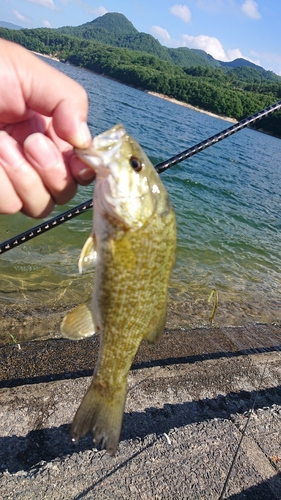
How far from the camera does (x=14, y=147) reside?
2066 millimetres

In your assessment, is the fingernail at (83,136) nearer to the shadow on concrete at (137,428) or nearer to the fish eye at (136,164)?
the fish eye at (136,164)

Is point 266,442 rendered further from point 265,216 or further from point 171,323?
point 265,216

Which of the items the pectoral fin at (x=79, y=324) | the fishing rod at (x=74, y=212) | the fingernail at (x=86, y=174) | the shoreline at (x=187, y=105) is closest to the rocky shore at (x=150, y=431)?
the pectoral fin at (x=79, y=324)

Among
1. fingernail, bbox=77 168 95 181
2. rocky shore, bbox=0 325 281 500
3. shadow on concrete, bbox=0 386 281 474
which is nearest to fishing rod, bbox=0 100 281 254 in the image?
fingernail, bbox=77 168 95 181

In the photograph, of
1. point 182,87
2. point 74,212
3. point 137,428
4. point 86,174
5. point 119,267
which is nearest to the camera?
point 119,267

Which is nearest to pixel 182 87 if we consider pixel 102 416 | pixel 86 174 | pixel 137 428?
pixel 137 428

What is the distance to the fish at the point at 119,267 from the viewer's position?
192 cm

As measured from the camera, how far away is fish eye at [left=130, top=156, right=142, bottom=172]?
196 cm

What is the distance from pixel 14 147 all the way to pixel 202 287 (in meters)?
7.42

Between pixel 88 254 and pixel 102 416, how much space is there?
3.04 feet

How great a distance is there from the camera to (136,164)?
1974 mm

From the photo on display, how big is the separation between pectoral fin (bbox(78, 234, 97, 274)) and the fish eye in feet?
1.48

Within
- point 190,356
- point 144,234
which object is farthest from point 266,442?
point 144,234

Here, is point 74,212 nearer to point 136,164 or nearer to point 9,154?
point 9,154
